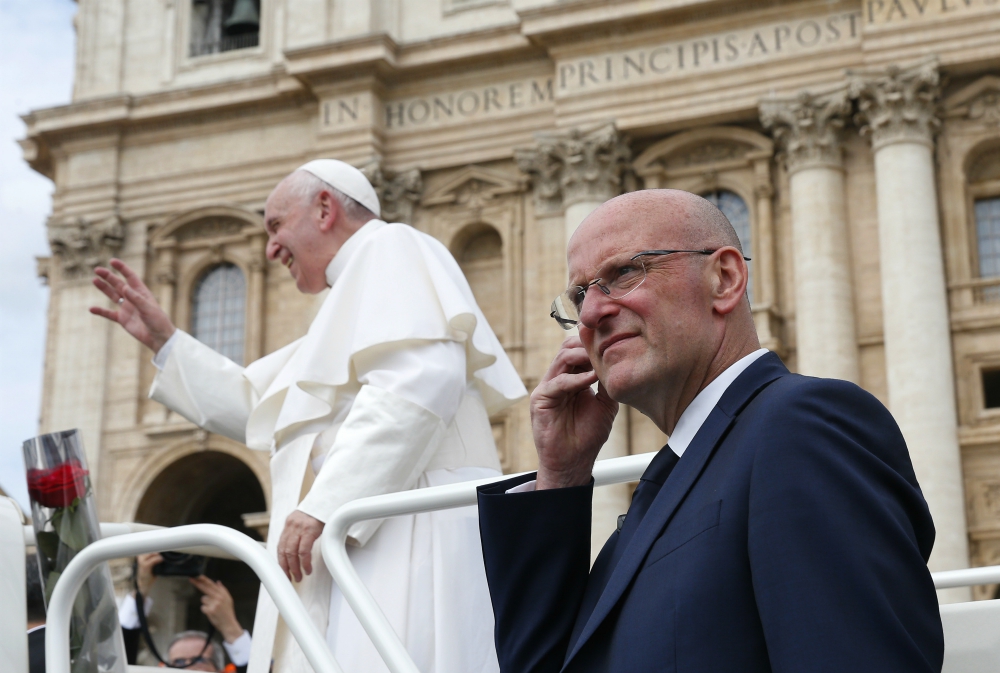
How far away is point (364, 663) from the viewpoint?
10.4ft

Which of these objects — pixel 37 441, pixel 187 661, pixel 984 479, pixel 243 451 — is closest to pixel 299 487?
pixel 37 441

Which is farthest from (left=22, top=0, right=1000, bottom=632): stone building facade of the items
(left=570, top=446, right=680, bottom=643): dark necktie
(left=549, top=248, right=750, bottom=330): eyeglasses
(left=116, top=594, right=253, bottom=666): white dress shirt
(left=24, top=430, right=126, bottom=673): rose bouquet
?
(left=549, top=248, right=750, bottom=330): eyeglasses

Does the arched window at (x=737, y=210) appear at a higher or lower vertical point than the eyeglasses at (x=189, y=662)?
higher

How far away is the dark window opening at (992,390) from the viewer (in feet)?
58.5

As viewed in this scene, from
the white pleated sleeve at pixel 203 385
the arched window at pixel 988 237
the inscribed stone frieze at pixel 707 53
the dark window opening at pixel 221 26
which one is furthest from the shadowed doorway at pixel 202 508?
→ the white pleated sleeve at pixel 203 385

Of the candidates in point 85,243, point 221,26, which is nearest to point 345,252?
point 85,243

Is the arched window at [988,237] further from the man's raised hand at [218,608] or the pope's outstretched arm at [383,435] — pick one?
the pope's outstretched arm at [383,435]

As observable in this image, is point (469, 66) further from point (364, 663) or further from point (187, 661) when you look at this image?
point (364, 663)

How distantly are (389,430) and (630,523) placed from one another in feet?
4.39

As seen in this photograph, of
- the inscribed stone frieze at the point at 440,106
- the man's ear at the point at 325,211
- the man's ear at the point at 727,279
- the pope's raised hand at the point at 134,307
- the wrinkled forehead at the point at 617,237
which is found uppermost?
the inscribed stone frieze at the point at 440,106

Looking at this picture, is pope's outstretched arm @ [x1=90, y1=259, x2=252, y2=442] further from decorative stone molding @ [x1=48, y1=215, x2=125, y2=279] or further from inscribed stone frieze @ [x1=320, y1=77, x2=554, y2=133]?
decorative stone molding @ [x1=48, y1=215, x2=125, y2=279]

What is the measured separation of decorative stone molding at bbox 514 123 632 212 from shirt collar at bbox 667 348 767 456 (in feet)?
54.7

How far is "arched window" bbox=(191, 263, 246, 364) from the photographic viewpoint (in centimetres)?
2167

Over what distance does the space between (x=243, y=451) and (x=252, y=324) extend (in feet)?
6.76
